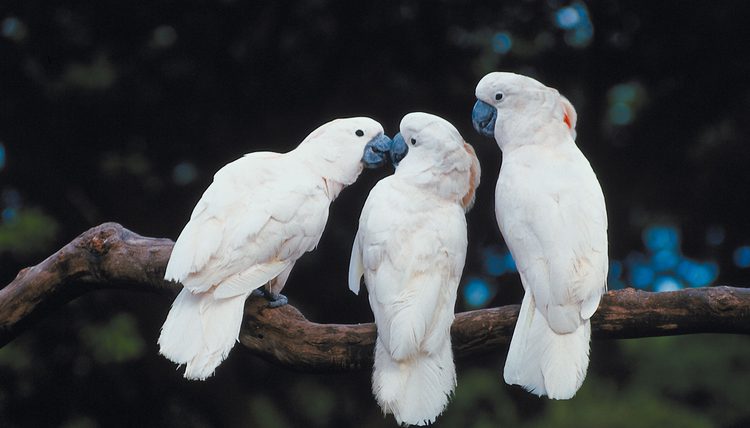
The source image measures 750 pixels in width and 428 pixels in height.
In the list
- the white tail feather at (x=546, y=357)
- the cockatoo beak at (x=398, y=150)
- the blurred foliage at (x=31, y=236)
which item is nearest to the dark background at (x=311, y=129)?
the blurred foliage at (x=31, y=236)

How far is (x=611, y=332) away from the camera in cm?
237

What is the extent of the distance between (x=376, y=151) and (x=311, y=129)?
1657 mm

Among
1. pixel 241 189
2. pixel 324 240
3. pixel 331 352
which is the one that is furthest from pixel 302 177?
pixel 324 240

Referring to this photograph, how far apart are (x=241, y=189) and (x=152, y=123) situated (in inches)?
82.8

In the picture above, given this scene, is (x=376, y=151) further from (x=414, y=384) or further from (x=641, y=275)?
(x=641, y=275)

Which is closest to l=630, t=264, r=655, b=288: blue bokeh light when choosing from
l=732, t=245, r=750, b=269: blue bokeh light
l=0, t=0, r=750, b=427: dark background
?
l=0, t=0, r=750, b=427: dark background

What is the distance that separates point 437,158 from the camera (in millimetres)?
2623

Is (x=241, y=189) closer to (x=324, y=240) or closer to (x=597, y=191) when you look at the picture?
(x=597, y=191)

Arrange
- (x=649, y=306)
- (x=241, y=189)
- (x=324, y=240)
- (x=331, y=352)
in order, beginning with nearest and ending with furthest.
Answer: (x=649, y=306), (x=331, y=352), (x=241, y=189), (x=324, y=240)

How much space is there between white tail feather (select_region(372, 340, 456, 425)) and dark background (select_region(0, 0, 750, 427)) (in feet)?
6.79

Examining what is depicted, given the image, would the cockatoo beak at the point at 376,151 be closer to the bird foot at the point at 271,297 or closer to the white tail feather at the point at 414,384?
the bird foot at the point at 271,297

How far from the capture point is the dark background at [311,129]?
4.51 metres

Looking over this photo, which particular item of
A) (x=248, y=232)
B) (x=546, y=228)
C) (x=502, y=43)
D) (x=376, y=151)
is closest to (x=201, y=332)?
(x=248, y=232)

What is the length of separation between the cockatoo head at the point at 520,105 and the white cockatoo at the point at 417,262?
0.14m
